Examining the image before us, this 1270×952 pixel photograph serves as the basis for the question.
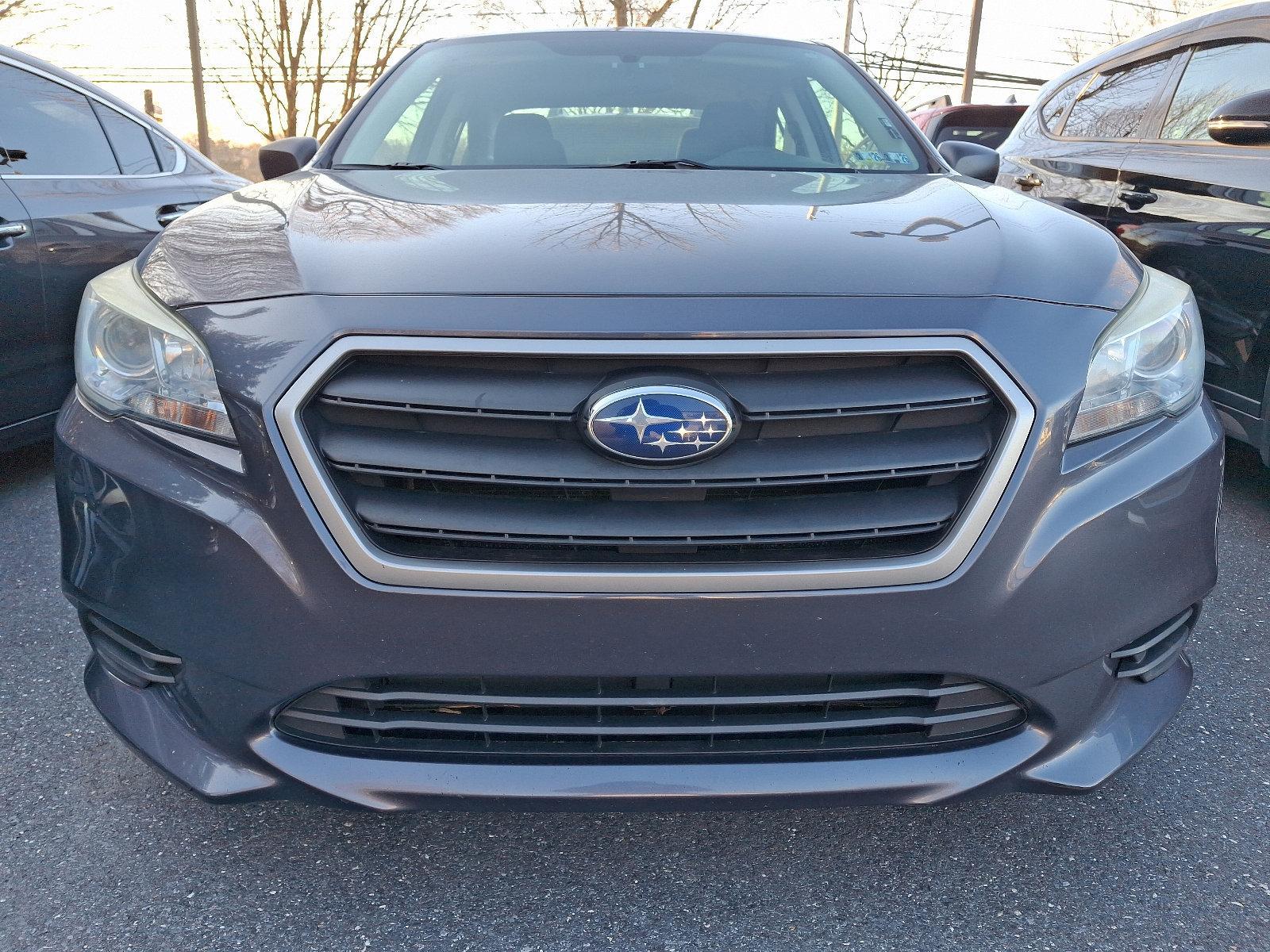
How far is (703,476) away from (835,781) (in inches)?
18.7

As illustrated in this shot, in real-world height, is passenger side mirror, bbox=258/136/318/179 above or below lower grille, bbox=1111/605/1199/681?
above

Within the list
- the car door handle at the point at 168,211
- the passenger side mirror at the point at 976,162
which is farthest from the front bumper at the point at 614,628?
the car door handle at the point at 168,211

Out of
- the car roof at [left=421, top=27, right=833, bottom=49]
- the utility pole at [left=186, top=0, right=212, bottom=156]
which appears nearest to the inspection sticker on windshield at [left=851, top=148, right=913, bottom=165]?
the car roof at [left=421, top=27, right=833, bottom=49]

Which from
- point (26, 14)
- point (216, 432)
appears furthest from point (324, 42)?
point (216, 432)

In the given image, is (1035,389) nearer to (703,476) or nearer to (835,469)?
(835,469)

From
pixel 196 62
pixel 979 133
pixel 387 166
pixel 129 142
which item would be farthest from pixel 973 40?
pixel 387 166

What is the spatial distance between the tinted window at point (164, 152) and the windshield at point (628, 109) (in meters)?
1.55

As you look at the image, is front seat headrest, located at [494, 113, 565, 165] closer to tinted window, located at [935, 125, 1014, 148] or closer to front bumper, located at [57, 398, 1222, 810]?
front bumper, located at [57, 398, 1222, 810]

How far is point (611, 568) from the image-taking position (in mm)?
1405

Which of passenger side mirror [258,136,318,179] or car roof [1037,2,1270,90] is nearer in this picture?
passenger side mirror [258,136,318,179]

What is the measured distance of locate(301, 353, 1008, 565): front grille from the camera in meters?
1.42

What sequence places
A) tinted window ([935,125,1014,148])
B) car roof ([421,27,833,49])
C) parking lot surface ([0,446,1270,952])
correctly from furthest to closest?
tinted window ([935,125,1014,148]) → car roof ([421,27,833,49]) → parking lot surface ([0,446,1270,952])

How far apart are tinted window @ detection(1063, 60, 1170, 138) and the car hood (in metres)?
2.34

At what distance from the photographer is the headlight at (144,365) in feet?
4.98
